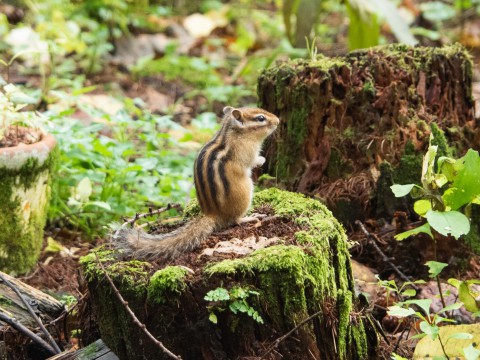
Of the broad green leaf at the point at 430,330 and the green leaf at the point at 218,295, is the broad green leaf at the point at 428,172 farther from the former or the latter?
the green leaf at the point at 218,295

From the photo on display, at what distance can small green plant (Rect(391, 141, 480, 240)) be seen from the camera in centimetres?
320

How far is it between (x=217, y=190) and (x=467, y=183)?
121 centimetres

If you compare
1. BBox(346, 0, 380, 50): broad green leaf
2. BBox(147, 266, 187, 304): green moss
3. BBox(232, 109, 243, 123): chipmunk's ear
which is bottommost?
BBox(147, 266, 187, 304): green moss

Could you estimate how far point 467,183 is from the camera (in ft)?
10.8

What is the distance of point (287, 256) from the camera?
10.7ft

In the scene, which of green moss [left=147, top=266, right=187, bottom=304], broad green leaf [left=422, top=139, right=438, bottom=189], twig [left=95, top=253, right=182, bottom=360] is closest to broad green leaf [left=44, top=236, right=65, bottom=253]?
twig [left=95, top=253, right=182, bottom=360]

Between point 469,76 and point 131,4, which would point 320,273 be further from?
point 131,4

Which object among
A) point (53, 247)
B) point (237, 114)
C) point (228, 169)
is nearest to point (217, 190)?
point (228, 169)

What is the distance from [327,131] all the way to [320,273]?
78.6 inches

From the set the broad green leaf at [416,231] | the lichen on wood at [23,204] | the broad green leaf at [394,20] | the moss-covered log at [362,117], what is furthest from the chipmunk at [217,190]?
the broad green leaf at [394,20]

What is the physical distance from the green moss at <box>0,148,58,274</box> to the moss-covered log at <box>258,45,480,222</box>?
1.62m

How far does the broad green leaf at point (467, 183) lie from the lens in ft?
10.7

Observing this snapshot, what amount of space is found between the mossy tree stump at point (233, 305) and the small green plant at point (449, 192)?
0.48 meters

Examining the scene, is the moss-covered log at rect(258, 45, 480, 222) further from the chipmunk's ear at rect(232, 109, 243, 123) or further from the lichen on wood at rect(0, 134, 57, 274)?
the lichen on wood at rect(0, 134, 57, 274)
